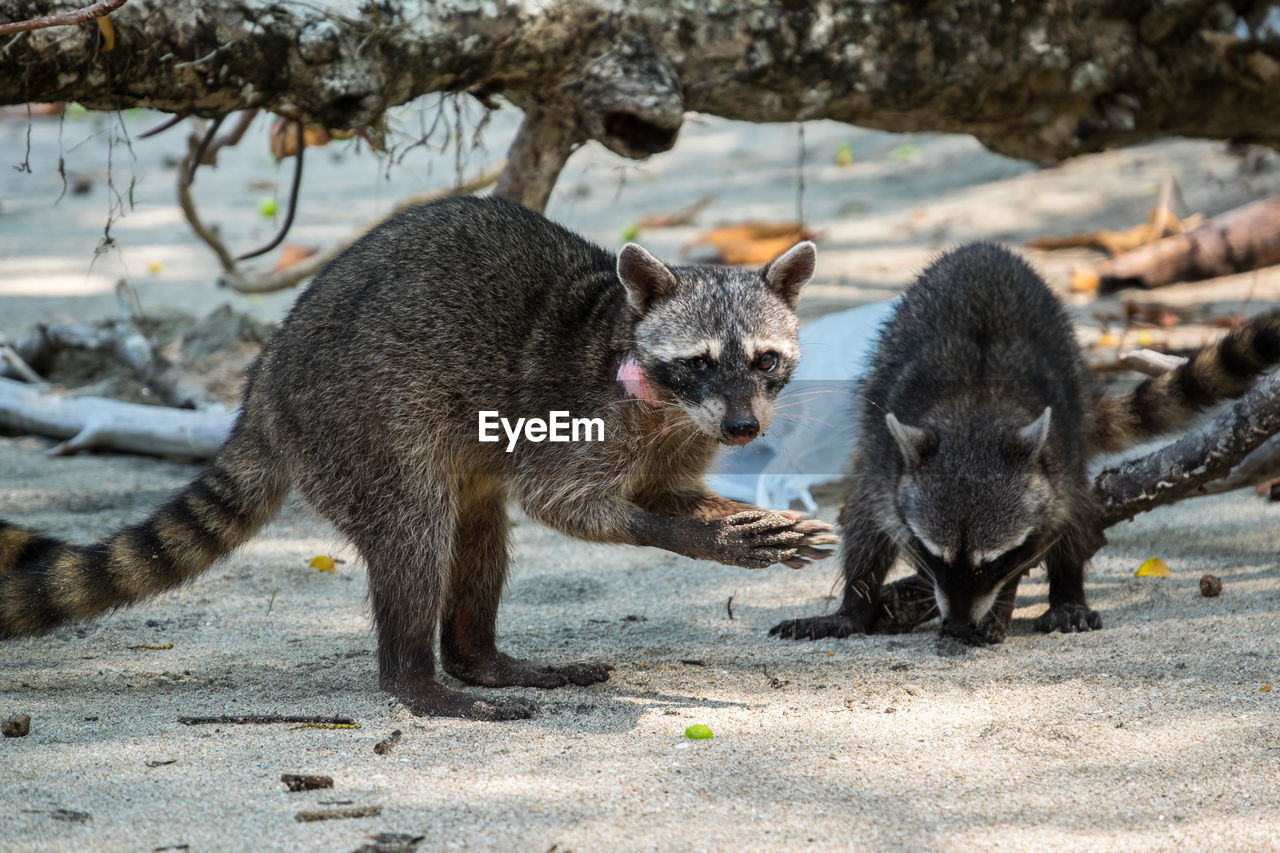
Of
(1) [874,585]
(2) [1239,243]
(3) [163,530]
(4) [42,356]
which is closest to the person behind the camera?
(3) [163,530]

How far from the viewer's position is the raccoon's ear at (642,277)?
164 inches

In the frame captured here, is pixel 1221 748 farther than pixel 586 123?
No

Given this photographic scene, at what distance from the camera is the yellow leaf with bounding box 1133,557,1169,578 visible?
5055 millimetres

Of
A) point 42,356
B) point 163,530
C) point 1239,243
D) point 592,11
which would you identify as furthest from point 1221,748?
point 42,356

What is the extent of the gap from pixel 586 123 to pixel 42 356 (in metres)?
3.92

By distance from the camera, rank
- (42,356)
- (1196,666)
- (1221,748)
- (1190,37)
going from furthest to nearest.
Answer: (42,356)
(1190,37)
(1196,666)
(1221,748)

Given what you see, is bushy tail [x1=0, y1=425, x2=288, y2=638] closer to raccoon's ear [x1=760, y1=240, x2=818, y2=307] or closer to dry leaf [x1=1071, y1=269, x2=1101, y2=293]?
raccoon's ear [x1=760, y1=240, x2=818, y2=307]

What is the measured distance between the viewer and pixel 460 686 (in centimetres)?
429

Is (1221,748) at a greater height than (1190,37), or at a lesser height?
lesser

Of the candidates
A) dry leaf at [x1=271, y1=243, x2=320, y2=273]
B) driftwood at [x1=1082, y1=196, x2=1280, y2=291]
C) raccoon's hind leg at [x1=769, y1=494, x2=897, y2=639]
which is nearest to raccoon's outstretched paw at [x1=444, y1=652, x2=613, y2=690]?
raccoon's hind leg at [x1=769, y1=494, x2=897, y2=639]

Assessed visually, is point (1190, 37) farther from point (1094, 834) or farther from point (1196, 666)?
point (1094, 834)

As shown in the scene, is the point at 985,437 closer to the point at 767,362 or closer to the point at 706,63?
the point at 767,362

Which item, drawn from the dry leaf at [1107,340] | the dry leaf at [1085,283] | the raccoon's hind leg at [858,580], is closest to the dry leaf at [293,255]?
the dry leaf at [1085,283]

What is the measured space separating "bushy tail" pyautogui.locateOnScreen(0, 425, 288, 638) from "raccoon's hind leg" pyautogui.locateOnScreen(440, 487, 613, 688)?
0.62 meters
